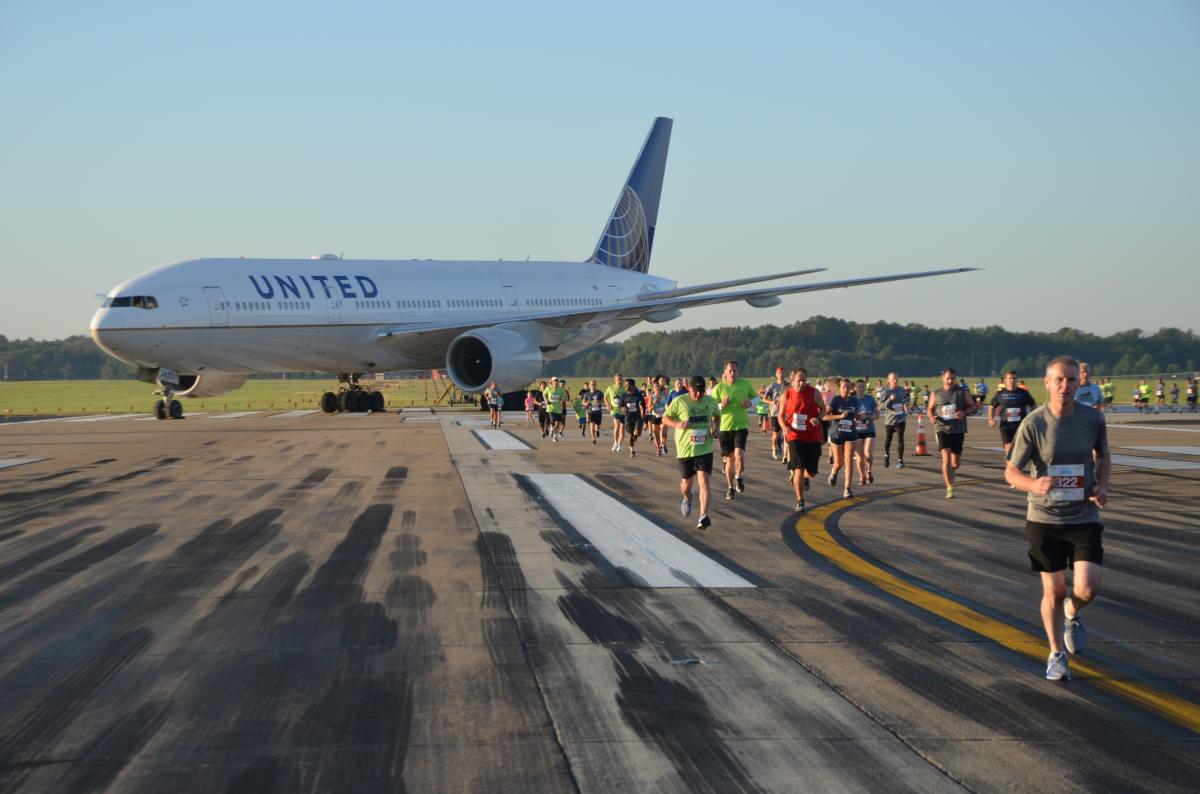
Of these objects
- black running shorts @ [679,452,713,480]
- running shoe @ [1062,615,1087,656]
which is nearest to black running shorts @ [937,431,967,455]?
black running shorts @ [679,452,713,480]

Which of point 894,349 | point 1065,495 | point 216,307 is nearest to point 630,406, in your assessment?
point 216,307

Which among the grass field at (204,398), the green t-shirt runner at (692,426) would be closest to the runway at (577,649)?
the green t-shirt runner at (692,426)

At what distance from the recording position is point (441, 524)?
14.1 m

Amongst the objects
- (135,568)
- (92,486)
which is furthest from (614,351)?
(135,568)

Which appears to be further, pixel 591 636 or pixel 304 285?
pixel 304 285

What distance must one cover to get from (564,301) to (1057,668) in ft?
137

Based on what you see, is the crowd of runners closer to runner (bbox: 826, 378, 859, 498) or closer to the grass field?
runner (bbox: 826, 378, 859, 498)

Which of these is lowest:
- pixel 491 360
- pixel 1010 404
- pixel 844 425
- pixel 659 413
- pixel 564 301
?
pixel 659 413

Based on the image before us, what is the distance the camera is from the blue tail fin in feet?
176

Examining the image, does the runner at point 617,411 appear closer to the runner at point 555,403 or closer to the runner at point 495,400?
the runner at point 555,403

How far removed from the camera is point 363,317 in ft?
131

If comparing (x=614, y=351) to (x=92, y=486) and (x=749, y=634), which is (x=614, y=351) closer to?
(x=92, y=486)

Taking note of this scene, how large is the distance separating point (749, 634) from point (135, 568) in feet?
18.9

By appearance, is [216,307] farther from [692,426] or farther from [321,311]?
[692,426]
